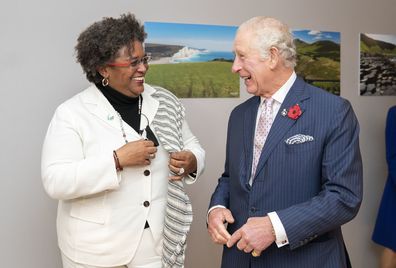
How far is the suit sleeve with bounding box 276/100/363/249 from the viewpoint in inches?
58.4

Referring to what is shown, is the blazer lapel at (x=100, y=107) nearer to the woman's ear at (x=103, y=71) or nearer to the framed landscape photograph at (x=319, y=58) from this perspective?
the woman's ear at (x=103, y=71)

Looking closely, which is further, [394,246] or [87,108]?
[394,246]

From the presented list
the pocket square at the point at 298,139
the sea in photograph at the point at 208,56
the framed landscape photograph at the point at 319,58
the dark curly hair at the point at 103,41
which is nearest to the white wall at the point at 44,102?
the sea in photograph at the point at 208,56

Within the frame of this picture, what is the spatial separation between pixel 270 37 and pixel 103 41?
0.67m

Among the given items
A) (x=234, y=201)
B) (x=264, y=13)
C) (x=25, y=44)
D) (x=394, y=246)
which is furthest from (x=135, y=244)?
(x=394, y=246)

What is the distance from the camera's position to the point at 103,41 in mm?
1833

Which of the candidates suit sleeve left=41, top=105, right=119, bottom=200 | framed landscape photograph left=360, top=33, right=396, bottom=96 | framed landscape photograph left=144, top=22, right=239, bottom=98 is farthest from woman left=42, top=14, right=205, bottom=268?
framed landscape photograph left=360, top=33, right=396, bottom=96

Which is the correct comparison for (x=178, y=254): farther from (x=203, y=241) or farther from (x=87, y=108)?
(x=203, y=241)

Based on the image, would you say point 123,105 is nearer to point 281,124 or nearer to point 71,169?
point 71,169

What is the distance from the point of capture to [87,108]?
1835 mm

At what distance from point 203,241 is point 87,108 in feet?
4.27

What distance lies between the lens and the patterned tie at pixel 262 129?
1.68m

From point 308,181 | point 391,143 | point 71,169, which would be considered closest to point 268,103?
point 308,181

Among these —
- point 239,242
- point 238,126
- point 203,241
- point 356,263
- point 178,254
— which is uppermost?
point 238,126
